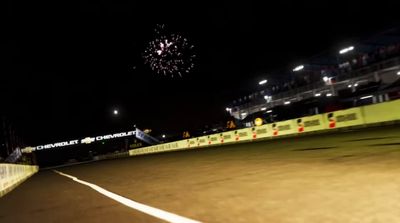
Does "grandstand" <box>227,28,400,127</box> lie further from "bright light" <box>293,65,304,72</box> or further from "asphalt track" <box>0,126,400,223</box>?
"asphalt track" <box>0,126,400,223</box>

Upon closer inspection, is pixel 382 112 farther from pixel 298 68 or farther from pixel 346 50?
pixel 298 68

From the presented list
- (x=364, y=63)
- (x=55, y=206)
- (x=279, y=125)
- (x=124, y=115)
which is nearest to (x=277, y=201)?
(x=55, y=206)

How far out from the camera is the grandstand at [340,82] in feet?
148

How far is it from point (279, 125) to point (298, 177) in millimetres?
26510

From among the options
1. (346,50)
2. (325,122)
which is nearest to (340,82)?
(346,50)

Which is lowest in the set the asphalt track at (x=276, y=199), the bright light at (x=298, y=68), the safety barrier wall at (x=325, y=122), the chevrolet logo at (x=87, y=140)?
the asphalt track at (x=276, y=199)

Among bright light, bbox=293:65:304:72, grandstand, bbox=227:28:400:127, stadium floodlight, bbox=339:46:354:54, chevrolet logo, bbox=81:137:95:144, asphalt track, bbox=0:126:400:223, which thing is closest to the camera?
asphalt track, bbox=0:126:400:223

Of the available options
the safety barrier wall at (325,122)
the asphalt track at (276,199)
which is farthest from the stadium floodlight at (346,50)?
the asphalt track at (276,199)

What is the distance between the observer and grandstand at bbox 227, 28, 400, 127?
45250mm

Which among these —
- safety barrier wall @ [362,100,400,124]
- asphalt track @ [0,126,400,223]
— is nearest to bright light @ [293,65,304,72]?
safety barrier wall @ [362,100,400,124]

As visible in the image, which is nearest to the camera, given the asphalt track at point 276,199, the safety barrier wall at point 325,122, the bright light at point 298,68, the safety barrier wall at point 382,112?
the asphalt track at point 276,199

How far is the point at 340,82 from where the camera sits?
55406 millimetres

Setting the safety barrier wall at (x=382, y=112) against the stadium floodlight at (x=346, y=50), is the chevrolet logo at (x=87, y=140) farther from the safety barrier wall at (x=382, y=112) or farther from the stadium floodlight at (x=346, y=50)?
the safety barrier wall at (x=382, y=112)

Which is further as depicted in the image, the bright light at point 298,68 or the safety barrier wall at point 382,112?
the bright light at point 298,68
